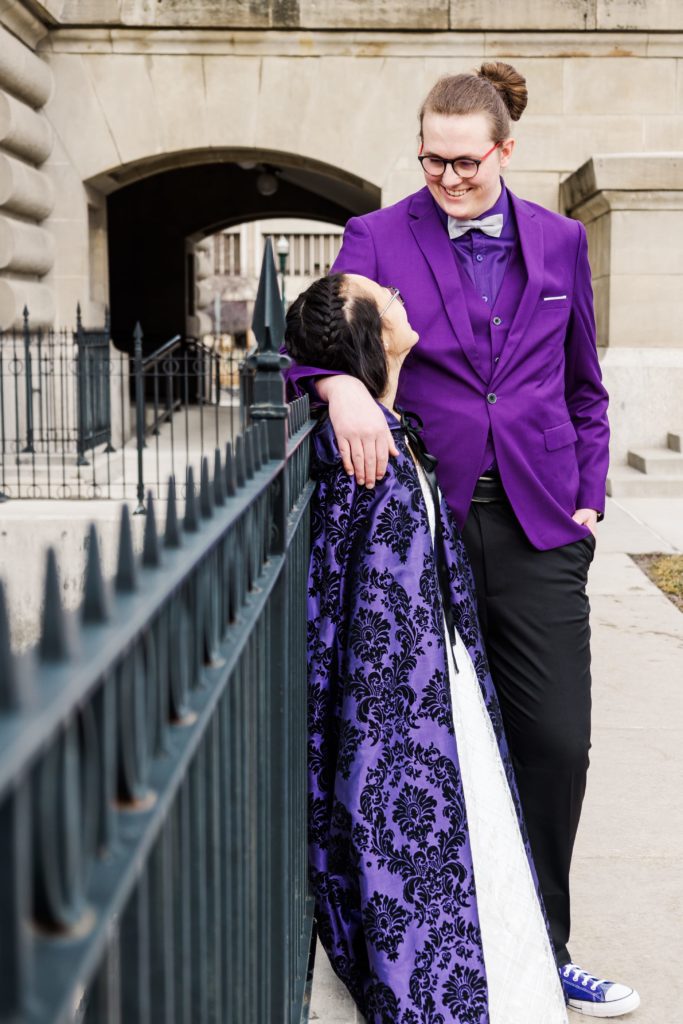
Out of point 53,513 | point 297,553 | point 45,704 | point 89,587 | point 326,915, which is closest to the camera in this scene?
point 45,704

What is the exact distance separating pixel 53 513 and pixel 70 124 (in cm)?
583

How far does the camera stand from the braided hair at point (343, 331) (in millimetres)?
2789

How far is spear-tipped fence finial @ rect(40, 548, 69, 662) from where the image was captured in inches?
29.9

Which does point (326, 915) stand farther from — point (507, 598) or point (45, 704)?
point (45, 704)

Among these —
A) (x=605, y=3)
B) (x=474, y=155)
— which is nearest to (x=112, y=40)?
(x=605, y=3)

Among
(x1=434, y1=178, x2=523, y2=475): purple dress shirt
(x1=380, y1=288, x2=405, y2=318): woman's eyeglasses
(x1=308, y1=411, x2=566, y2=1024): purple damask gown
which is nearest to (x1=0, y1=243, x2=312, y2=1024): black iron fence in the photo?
(x1=308, y1=411, x2=566, y2=1024): purple damask gown

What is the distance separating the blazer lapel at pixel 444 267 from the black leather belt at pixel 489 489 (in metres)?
0.23

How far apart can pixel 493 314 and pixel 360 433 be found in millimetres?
543

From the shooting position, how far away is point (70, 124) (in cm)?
1322

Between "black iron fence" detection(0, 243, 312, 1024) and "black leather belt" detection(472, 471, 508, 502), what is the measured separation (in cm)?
71

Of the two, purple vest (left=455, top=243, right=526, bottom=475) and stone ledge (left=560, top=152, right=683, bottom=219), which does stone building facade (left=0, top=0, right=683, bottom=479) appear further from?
purple vest (left=455, top=243, right=526, bottom=475)

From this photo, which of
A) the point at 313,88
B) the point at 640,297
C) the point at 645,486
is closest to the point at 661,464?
the point at 645,486

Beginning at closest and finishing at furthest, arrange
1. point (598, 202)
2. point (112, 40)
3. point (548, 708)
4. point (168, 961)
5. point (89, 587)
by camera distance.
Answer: point (89, 587), point (168, 961), point (548, 708), point (598, 202), point (112, 40)

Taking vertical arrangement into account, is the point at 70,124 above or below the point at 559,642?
above
